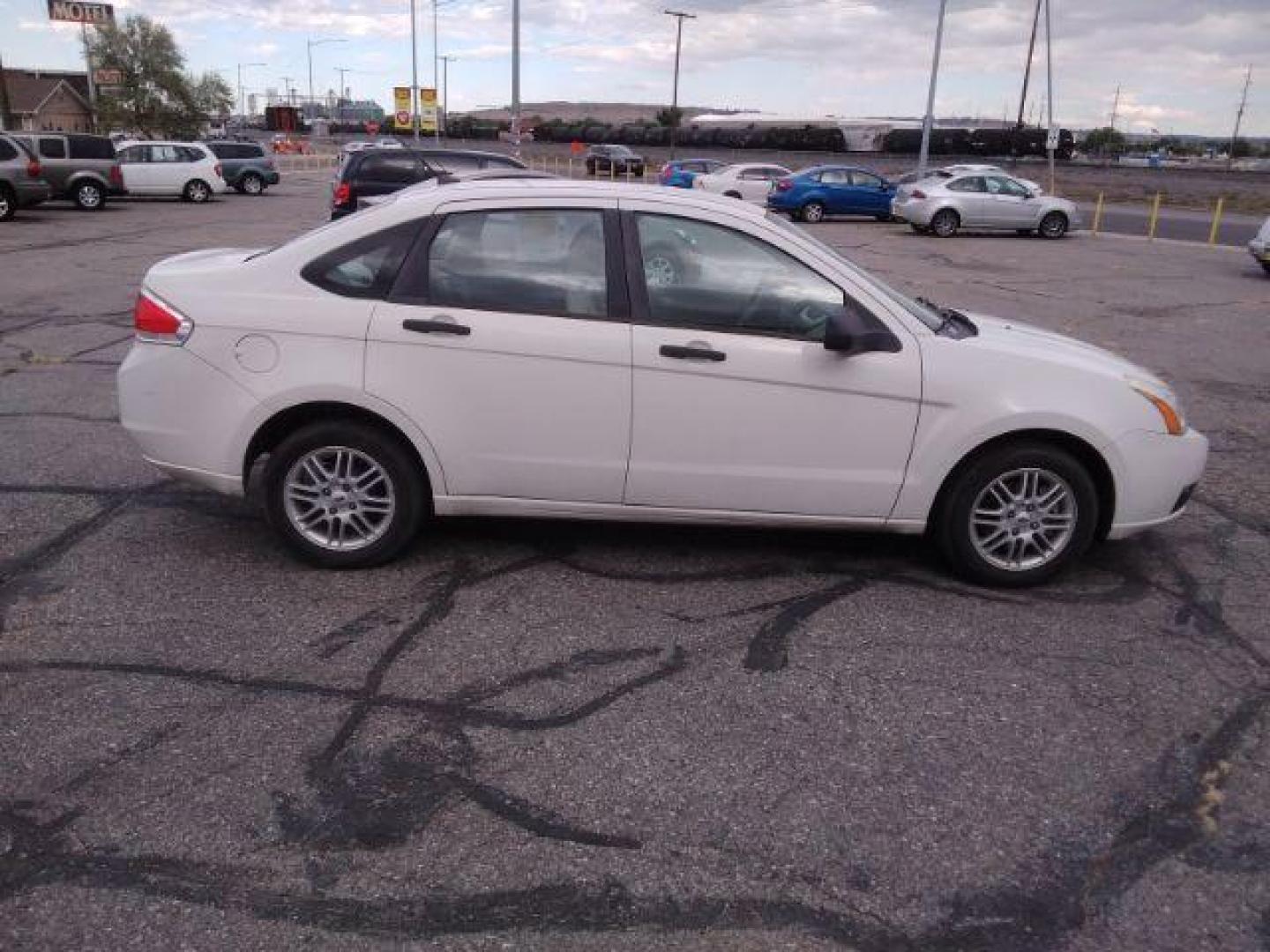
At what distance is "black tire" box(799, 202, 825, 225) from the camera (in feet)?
96.7

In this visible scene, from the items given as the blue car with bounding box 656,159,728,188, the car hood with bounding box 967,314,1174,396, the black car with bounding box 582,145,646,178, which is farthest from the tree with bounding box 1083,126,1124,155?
the car hood with bounding box 967,314,1174,396

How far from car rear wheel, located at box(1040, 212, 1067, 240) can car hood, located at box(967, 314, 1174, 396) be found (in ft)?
78.4

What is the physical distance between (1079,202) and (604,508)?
43.8 m

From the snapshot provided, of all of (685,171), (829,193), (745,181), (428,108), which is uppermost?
(428,108)

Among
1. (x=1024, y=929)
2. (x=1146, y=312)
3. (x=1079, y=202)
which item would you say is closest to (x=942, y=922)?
(x=1024, y=929)

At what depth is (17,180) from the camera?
22.2 metres

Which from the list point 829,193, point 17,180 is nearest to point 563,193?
point 17,180

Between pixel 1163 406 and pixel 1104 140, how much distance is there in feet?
455

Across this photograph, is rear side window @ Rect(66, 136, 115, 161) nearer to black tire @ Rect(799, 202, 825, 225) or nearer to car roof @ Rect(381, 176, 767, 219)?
black tire @ Rect(799, 202, 825, 225)

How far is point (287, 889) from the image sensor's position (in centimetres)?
272

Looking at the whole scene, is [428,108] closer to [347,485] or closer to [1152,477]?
[347,485]

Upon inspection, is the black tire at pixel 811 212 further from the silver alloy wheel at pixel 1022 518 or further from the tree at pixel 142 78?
the tree at pixel 142 78

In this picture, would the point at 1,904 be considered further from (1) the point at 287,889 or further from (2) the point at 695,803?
(2) the point at 695,803

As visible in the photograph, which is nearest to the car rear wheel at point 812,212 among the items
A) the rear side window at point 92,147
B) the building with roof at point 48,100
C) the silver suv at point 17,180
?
the rear side window at point 92,147
